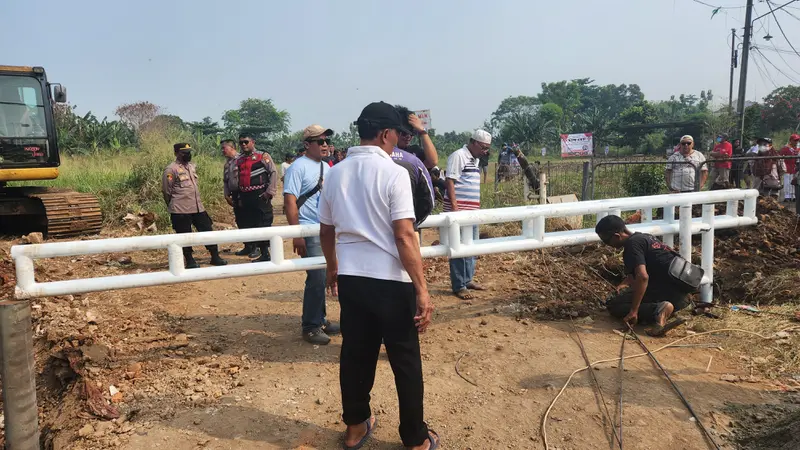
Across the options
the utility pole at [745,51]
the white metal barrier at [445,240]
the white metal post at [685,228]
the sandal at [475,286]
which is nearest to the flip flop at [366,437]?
the white metal barrier at [445,240]

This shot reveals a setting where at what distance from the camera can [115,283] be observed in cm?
324

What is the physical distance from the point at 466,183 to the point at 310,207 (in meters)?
1.94

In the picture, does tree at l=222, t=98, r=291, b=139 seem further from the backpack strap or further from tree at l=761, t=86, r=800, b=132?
the backpack strap

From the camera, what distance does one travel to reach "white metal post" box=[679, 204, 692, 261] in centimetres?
457

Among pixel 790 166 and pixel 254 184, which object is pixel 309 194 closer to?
pixel 254 184

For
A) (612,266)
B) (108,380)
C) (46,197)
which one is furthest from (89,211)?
(612,266)

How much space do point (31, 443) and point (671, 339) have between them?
4.21m

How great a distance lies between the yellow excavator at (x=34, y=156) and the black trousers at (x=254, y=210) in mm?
4255

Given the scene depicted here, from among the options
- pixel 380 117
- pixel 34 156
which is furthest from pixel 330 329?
pixel 34 156

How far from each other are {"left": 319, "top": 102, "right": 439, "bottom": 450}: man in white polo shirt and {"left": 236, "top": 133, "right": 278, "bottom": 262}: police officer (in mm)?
4810

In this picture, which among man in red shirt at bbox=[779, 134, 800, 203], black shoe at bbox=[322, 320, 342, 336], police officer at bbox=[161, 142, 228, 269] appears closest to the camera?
black shoe at bbox=[322, 320, 342, 336]

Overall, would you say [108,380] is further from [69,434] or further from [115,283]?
[115,283]

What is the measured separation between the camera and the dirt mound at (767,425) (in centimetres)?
273

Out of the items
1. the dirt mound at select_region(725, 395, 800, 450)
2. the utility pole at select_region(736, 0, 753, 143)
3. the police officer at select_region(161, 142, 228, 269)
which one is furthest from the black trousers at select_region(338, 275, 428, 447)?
the utility pole at select_region(736, 0, 753, 143)
